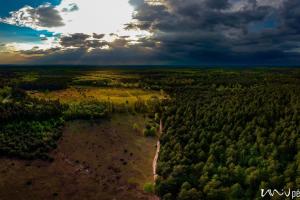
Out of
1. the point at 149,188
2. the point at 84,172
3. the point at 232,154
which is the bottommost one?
the point at 84,172

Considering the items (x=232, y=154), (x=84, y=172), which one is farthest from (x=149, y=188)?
(x=232, y=154)

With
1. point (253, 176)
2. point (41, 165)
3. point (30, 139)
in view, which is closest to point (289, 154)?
point (253, 176)

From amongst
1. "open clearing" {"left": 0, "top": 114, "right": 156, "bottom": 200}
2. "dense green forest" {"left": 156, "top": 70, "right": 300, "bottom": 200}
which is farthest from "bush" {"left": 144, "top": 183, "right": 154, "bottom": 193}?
"dense green forest" {"left": 156, "top": 70, "right": 300, "bottom": 200}

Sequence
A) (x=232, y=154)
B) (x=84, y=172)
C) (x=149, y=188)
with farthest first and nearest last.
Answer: (x=84, y=172), (x=232, y=154), (x=149, y=188)

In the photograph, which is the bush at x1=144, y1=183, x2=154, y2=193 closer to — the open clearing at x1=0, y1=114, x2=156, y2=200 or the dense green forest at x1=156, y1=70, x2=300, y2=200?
the open clearing at x1=0, y1=114, x2=156, y2=200

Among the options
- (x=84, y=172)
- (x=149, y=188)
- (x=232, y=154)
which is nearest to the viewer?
(x=149, y=188)

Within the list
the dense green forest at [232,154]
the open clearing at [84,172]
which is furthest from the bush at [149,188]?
the dense green forest at [232,154]

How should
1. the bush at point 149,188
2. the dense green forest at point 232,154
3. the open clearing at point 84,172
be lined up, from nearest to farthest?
1. the dense green forest at point 232,154
2. the bush at point 149,188
3. the open clearing at point 84,172

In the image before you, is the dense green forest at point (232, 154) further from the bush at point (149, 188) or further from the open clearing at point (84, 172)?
the open clearing at point (84, 172)

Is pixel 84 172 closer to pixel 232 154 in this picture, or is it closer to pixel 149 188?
pixel 149 188
